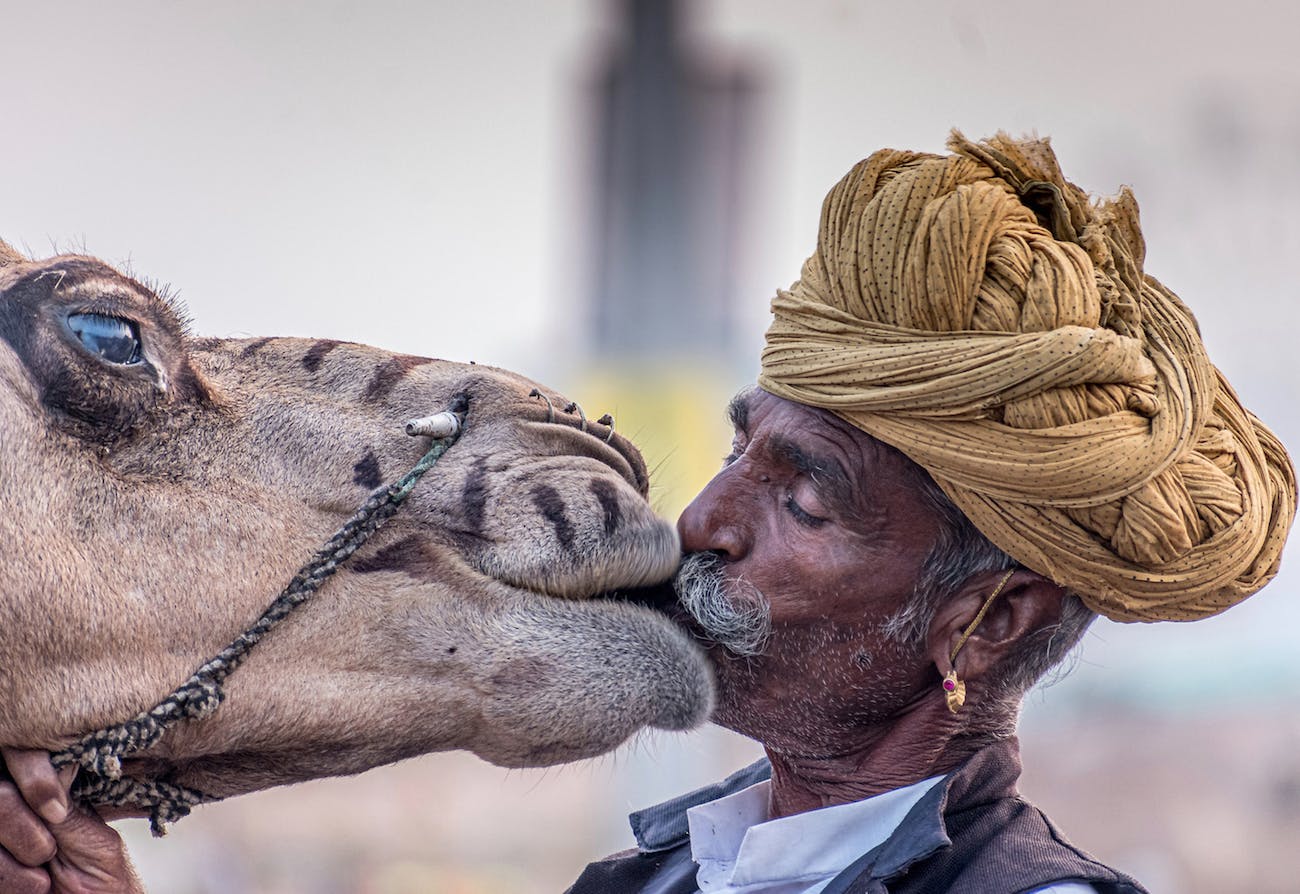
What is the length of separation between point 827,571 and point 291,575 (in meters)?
0.97

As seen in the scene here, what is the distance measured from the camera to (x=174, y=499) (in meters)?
2.60

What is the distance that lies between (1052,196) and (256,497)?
1.54 meters

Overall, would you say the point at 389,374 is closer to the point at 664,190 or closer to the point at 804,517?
the point at 804,517

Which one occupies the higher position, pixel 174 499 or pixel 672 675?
pixel 174 499

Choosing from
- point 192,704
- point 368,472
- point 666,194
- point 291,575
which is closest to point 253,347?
point 368,472

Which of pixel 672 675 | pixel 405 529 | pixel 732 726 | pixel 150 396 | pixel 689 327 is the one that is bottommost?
pixel 689 327

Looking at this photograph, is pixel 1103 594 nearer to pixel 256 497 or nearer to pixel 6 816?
pixel 256 497

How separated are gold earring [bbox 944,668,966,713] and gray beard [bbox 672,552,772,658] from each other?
33cm

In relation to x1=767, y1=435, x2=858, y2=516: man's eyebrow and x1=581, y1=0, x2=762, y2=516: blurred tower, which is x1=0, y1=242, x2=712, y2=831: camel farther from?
x1=581, y1=0, x2=762, y2=516: blurred tower

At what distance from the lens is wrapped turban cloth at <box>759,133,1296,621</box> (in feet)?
8.77

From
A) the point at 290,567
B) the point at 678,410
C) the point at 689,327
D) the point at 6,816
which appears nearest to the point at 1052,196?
the point at 290,567

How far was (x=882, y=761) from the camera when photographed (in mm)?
2945

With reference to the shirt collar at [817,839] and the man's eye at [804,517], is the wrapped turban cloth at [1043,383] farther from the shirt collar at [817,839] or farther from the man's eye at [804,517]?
the shirt collar at [817,839]

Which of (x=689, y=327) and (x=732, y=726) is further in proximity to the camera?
(x=689, y=327)
